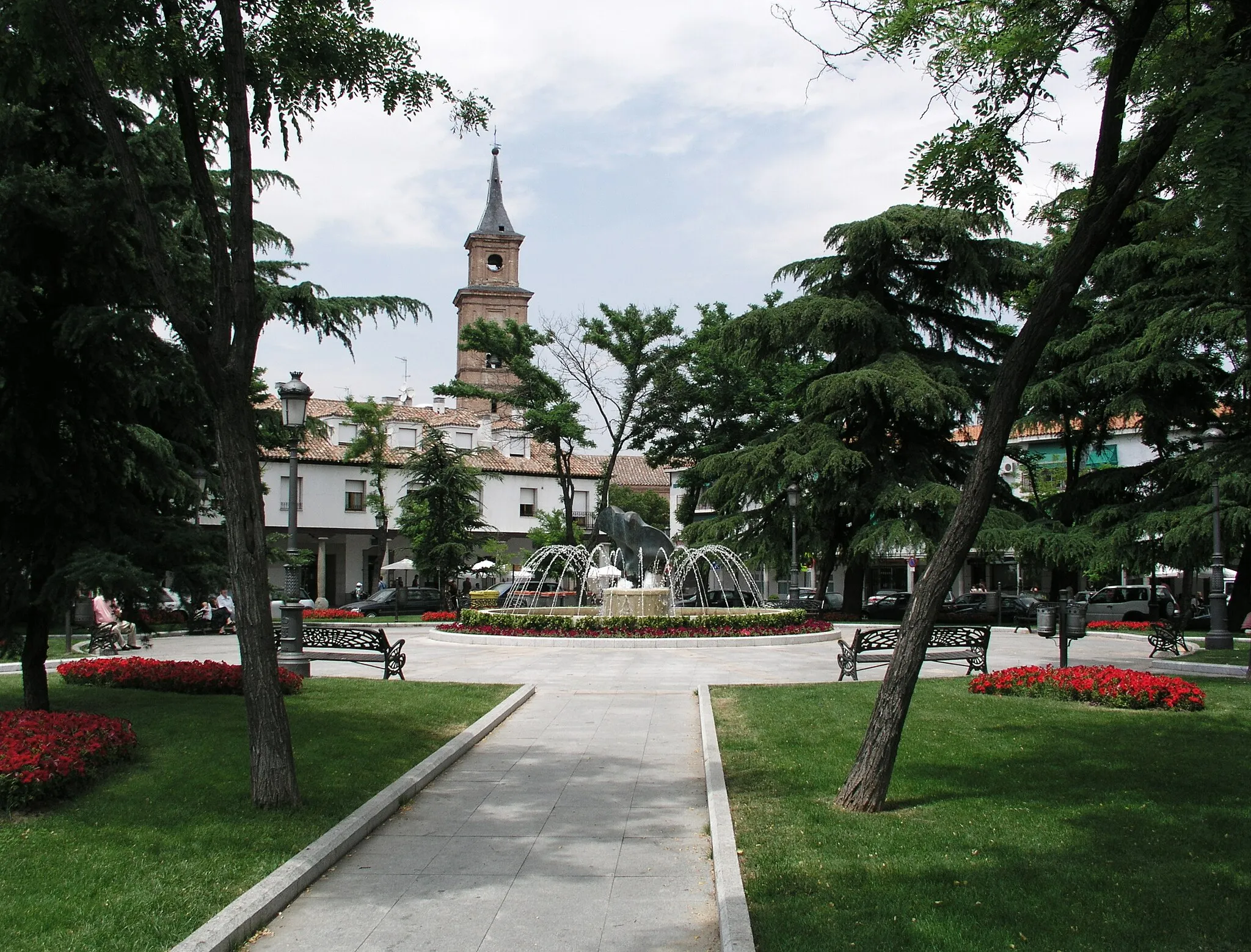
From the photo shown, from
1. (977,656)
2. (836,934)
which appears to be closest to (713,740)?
(836,934)

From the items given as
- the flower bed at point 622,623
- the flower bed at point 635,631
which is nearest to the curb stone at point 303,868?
the flower bed at point 635,631

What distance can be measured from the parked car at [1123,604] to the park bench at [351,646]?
2737cm

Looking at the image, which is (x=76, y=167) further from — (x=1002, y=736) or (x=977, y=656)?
(x=977, y=656)

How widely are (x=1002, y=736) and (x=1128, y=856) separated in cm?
410

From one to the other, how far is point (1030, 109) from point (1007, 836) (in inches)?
212

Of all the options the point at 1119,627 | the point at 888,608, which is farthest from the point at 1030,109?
the point at 888,608

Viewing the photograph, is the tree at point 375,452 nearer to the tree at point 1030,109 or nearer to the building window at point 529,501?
the building window at point 529,501

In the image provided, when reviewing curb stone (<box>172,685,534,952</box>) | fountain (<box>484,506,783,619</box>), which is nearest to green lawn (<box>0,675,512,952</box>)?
curb stone (<box>172,685,534,952</box>)

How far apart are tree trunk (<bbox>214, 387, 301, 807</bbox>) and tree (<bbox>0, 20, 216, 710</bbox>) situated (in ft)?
8.35

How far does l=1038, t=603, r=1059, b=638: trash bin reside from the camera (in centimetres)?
1506

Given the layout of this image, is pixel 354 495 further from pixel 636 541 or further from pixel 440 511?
pixel 636 541

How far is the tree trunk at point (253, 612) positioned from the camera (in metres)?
7.07

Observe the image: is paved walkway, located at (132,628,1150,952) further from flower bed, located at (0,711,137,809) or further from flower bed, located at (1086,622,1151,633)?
flower bed, located at (1086,622,1151,633)

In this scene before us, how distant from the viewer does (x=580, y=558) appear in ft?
119
